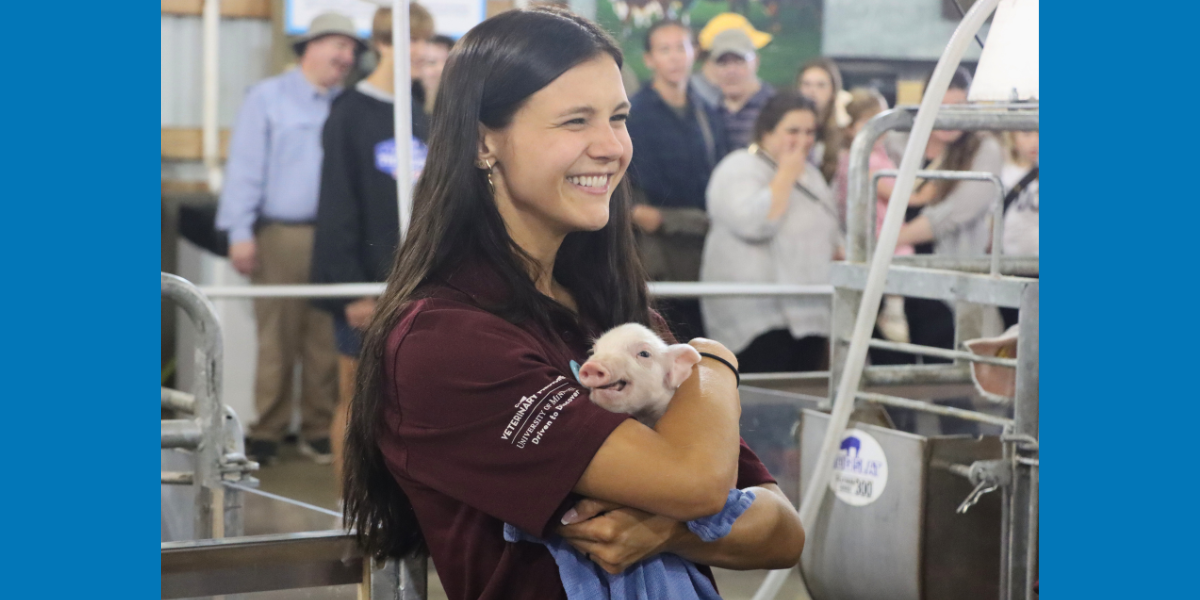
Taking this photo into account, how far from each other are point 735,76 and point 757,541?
3201 millimetres

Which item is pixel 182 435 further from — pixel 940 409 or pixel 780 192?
pixel 780 192

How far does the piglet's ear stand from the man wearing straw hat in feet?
9.68

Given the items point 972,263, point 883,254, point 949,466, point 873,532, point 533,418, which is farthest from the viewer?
point 972,263

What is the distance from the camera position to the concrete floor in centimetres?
129

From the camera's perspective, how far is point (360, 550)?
124 centimetres

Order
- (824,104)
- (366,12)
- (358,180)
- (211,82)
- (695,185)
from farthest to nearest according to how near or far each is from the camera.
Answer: (211,82)
(366,12)
(824,104)
(695,185)
(358,180)

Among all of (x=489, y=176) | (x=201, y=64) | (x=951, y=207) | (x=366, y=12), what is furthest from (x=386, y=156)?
(x=489, y=176)

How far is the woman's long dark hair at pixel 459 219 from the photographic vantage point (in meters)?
1.15

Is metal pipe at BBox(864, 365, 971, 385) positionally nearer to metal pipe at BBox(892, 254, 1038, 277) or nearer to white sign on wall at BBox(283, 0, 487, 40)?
metal pipe at BBox(892, 254, 1038, 277)

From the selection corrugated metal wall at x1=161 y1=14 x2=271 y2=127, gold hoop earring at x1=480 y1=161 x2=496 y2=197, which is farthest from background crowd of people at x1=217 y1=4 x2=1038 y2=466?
gold hoop earring at x1=480 y1=161 x2=496 y2=197

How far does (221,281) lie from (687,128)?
1.90 metres

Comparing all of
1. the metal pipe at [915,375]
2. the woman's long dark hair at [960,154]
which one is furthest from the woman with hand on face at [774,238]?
the metal pipe at [915,375]

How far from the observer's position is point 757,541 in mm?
1180

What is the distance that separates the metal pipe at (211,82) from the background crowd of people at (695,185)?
1.55ft
